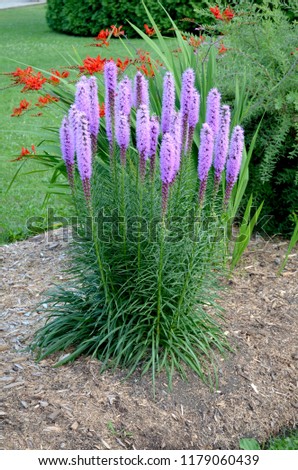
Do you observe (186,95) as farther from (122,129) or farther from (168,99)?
(122,129)

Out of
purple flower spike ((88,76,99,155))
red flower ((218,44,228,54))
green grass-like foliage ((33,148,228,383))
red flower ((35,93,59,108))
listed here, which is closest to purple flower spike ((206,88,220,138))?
green grass-like foliage ((33,148,228,383))

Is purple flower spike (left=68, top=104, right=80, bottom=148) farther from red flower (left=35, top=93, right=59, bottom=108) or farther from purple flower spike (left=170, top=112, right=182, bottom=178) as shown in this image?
red flower (left=35, top=93, right=59, bottom=108)

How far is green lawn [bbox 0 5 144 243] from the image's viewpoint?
6.49m

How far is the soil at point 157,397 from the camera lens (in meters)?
→ 3.22

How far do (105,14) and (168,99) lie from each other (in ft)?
47.7

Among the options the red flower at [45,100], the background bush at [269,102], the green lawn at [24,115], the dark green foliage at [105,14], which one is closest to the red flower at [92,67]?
the green lawn at [24,115]

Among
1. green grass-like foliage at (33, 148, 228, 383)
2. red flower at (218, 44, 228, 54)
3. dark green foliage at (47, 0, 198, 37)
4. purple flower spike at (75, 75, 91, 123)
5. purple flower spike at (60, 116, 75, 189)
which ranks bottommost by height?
dark green foliage at (47, 0, 198, 37)

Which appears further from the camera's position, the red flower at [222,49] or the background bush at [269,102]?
the red flower at [222,49]

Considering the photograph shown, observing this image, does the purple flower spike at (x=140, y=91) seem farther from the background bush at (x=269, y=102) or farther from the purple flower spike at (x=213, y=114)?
the background bush at (x=269, y=102)

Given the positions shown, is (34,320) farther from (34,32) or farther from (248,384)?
(34,32)

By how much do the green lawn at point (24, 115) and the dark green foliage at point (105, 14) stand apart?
393mm

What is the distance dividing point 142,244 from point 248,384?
0.95 meters

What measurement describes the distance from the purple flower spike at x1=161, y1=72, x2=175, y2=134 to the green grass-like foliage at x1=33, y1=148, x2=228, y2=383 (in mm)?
290
